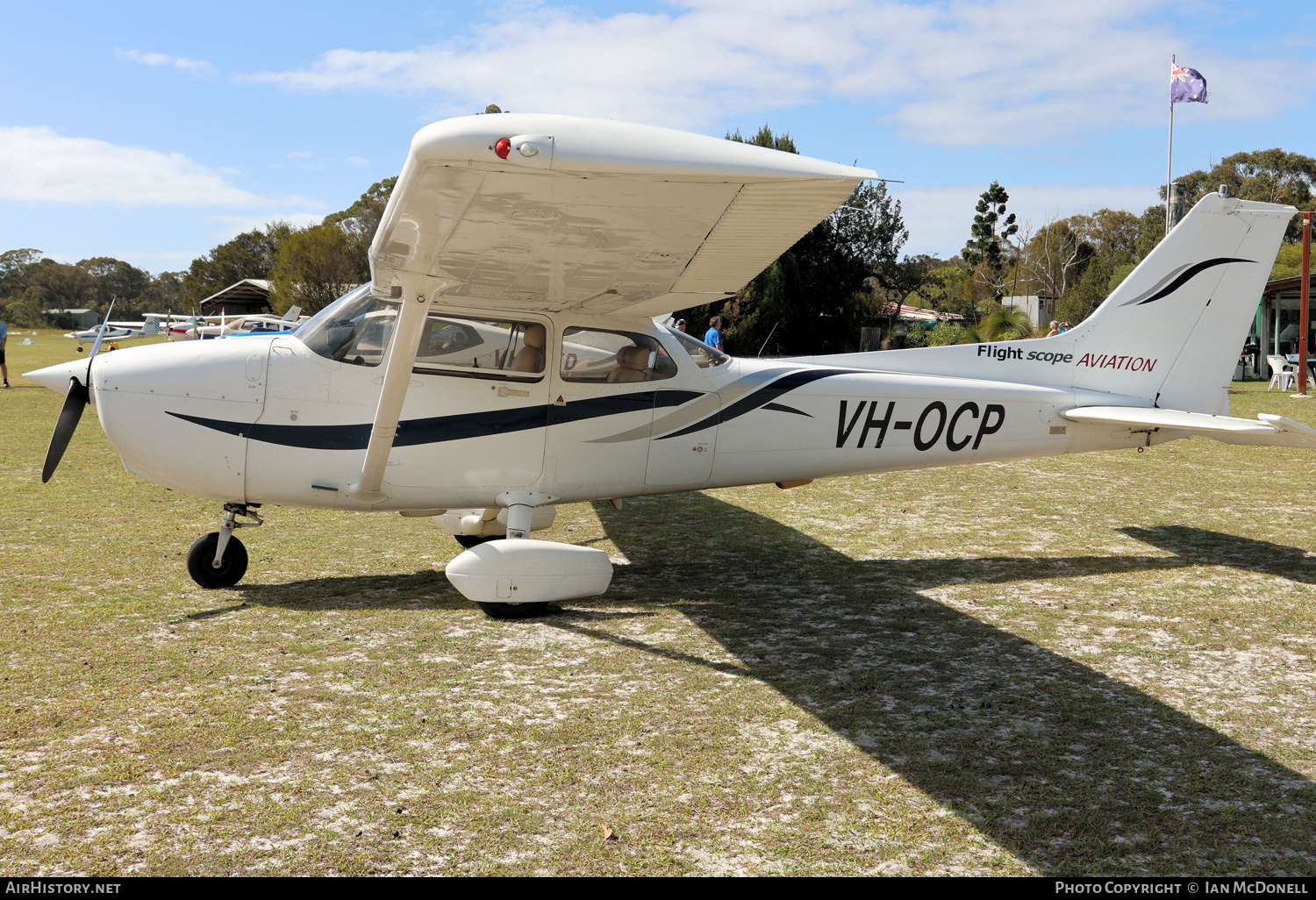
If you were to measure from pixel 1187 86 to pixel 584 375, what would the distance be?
33.4m

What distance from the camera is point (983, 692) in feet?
13.5

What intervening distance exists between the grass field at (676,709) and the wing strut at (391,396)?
0.72 meters

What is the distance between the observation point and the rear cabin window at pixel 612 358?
5.78 meters

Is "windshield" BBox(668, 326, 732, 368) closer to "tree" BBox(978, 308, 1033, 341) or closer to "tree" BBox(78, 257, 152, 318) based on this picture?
"tree" BBox(978, 308, 1033, 341)

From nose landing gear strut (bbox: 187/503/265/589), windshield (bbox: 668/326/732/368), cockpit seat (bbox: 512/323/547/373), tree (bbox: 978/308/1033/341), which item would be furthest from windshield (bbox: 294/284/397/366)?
tree (bbox: 978/308/1033/341)

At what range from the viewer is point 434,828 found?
286cm

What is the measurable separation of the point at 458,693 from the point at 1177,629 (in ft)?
13.0

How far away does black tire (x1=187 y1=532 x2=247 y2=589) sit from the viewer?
555 centimetres

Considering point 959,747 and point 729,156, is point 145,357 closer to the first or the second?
point 729,156

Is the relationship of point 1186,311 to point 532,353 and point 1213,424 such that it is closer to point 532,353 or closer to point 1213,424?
point 1213,424

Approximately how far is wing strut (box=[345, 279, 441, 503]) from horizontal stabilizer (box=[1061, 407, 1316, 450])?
190 inches

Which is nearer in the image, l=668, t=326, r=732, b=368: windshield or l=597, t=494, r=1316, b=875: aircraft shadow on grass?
l=597, t=494, r=1316, b=875: aircraft shadow on grass

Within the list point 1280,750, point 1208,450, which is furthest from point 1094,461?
point 1280,750

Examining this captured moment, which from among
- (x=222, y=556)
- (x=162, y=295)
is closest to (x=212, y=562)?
(x=222, y=556)
